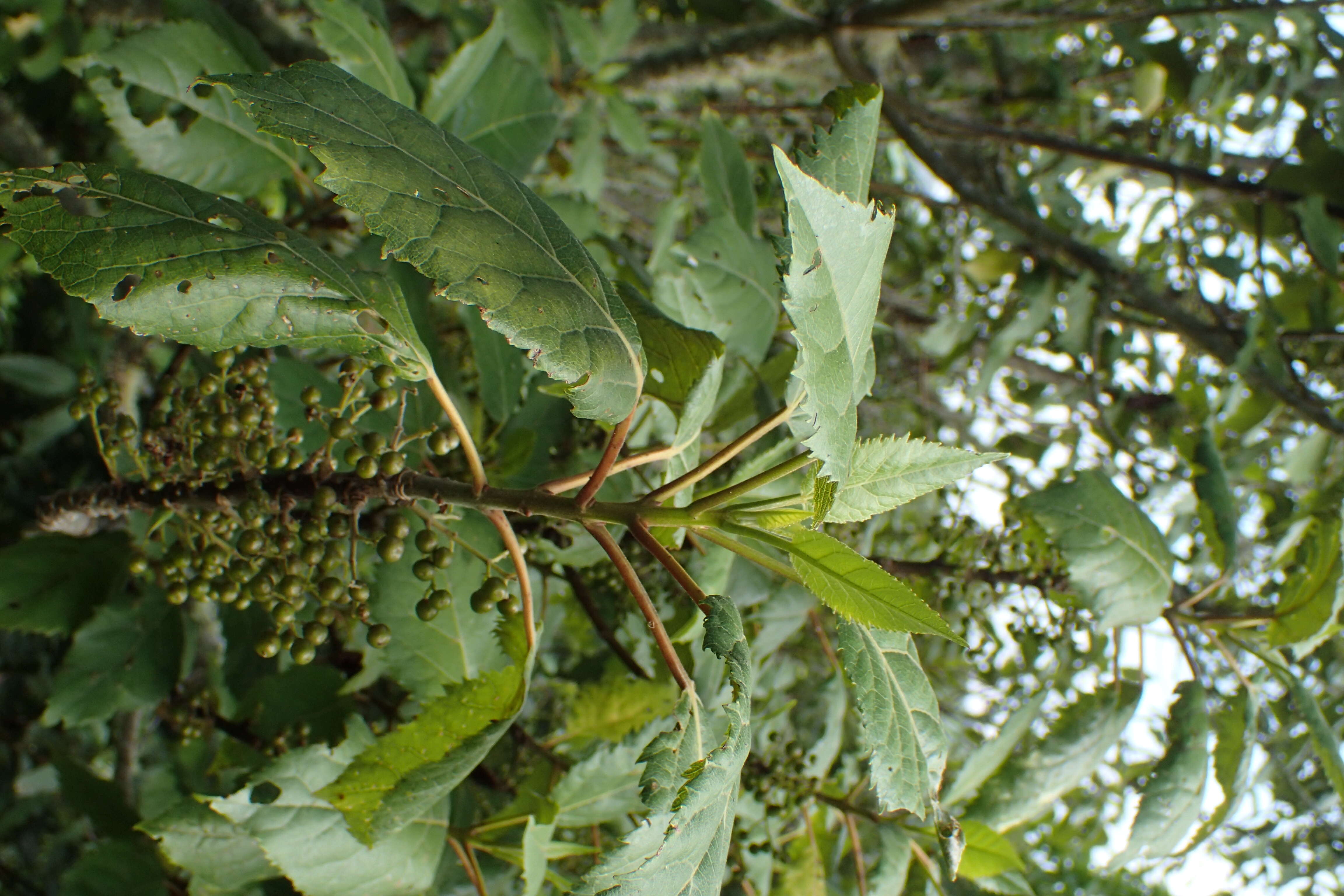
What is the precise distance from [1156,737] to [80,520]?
132 inches

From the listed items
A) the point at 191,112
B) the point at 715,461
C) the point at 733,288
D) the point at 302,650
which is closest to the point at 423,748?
the point at 302,650

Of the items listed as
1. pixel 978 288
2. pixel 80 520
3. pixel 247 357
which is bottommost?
pixel 80 520

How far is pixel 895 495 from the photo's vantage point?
1078mm

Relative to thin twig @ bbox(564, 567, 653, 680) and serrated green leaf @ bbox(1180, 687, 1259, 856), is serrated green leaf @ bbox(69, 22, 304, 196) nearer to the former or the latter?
thin twig @ bbox(564, 567, 653, 680)

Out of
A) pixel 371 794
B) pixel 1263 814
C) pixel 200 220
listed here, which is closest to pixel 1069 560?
pixel 371 794

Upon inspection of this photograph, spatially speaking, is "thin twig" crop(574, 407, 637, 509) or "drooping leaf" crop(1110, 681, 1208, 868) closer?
"thin twig" crop(574, 407, 637, 509)

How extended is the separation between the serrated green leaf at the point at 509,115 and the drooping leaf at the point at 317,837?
4.99 ft

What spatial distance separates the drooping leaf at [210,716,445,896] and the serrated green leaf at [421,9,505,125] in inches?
59.8

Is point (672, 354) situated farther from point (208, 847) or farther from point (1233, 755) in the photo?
point (1233, 755)

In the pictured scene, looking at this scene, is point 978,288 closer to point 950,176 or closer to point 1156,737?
point 950,176

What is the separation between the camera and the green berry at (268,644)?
4.58 feet

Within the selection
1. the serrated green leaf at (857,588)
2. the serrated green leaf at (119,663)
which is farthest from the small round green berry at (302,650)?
the serrated green leaf at (119,663)

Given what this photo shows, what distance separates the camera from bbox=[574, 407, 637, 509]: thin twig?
3.50 feet

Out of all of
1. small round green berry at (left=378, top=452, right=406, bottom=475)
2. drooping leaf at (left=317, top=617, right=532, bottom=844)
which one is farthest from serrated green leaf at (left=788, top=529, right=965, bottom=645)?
small round green berry at (left=378, top=452, right=406, bottom=475)
